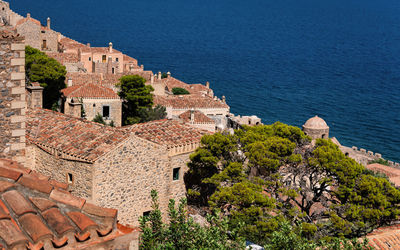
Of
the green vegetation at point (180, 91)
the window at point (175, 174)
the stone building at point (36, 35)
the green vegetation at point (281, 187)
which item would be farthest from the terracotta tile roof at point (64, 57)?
the window at point (175, 174)

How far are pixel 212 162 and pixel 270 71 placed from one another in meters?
108

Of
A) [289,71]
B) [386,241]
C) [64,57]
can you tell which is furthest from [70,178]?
[289,71]

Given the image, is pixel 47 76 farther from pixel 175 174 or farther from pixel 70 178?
pixel 70 178

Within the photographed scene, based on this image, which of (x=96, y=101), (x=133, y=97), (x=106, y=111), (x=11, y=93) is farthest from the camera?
(x=133, y=97)

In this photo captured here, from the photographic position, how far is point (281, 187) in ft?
88.0

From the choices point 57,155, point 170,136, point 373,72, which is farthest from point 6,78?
point 373,72

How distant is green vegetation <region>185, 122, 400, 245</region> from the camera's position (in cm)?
2422

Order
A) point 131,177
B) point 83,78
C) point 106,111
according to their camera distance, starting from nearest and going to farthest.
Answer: point 131,177 < point 106,111 < point 83,78

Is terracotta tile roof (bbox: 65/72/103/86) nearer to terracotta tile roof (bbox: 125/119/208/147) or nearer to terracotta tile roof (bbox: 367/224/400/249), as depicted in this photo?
terracotta tile roof (bbox: 125/119/208/147)

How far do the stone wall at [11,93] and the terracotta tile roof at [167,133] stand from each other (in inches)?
523

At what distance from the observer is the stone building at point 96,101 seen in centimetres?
4097

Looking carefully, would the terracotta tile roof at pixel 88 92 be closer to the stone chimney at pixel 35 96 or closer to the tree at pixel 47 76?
the tree at pixel 47 76

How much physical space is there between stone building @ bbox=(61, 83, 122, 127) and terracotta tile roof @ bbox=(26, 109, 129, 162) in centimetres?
1405

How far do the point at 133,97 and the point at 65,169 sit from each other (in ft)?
70.4
